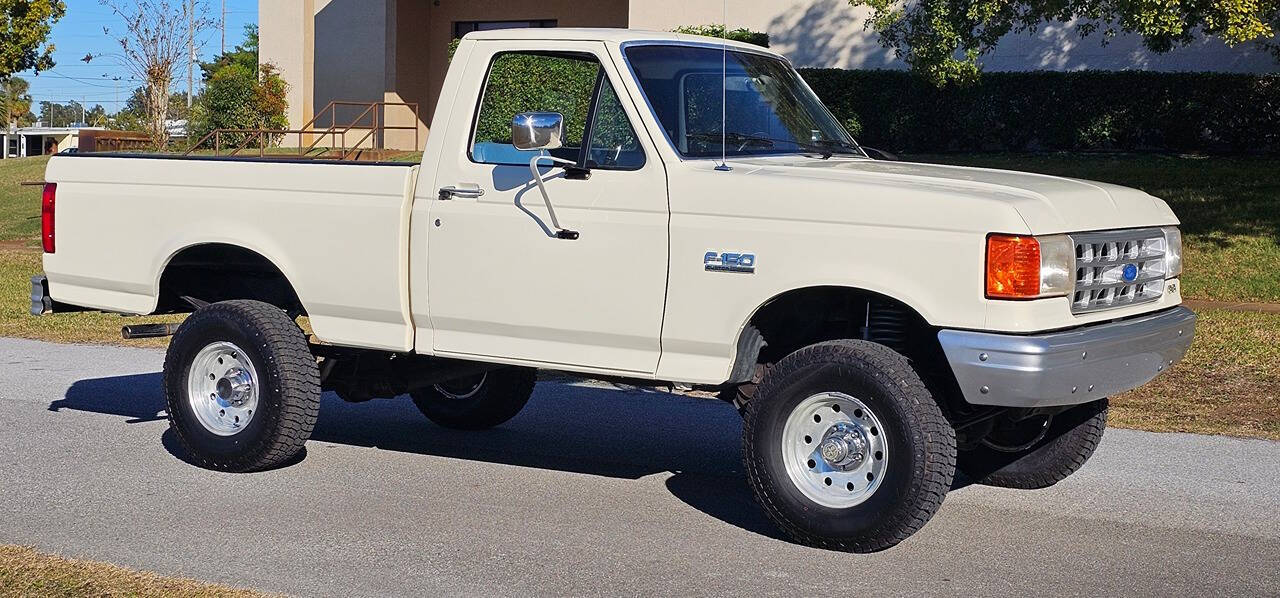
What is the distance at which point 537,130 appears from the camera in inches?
250

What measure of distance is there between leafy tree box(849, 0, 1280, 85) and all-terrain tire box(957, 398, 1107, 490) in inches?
344

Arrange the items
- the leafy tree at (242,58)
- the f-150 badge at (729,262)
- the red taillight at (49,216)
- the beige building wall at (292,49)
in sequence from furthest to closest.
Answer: the leafy tree at (242,58), the beige building wall at (292,49), the red taillight at (49,216), the f-150 badge at (729,262)

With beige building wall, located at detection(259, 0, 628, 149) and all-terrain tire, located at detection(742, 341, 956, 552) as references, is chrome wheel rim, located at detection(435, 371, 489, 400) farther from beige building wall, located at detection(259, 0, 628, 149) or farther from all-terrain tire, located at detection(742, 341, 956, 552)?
beige building wall, located at detection(259, 0, 628, 149)

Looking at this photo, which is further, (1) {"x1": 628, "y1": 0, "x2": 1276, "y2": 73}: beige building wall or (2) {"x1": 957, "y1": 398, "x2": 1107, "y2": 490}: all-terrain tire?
(1) {"x1": 628, "y1": 0, "x2": 1276, "y2": 73}: beige building wall

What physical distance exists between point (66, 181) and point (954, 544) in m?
5.11

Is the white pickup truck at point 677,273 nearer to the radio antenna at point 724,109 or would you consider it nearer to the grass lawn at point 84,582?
the radio antenna at point 724,109

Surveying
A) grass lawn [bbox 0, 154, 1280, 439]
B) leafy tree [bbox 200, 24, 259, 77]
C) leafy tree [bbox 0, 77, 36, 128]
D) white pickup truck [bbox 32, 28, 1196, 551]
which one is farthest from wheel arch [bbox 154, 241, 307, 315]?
leafy tree [bbox 0, 77, 36, 128]

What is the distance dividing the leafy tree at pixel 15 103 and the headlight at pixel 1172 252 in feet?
244

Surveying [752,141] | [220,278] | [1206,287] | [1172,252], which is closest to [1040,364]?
[1172,252]

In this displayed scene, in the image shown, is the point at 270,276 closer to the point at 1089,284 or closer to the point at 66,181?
the point at 66,181

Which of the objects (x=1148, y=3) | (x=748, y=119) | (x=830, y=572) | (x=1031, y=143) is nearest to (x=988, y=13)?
(x=1148, y=3)

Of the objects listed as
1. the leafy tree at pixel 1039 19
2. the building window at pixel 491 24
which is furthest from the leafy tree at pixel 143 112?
the leafy tree at pixel 1039 19

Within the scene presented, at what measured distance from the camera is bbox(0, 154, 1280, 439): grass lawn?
32.1 ft

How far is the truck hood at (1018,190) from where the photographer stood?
5.89m
